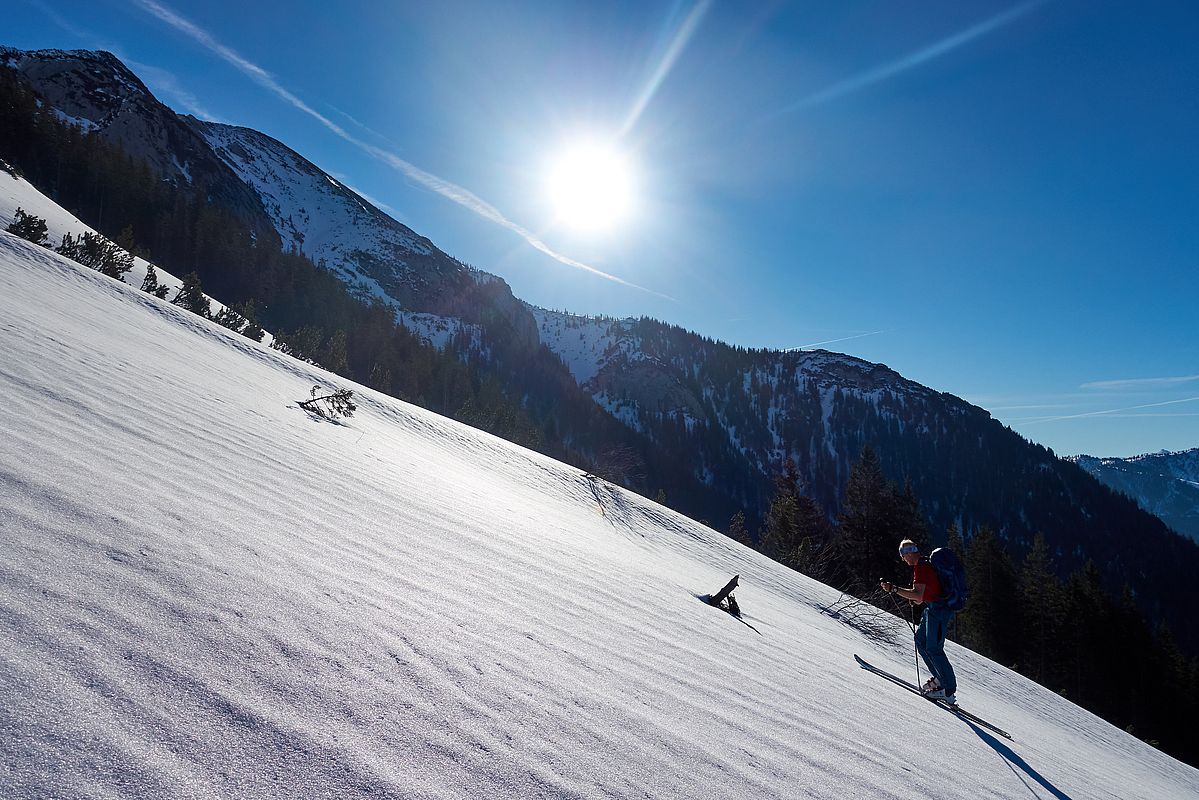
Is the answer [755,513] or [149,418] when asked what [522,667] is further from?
[755,513]

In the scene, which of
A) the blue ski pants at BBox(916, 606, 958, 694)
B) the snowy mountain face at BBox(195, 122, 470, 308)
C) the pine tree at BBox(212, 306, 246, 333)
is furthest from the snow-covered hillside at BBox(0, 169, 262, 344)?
the snowy mountain face at BBox(195, 122, 470, 308)

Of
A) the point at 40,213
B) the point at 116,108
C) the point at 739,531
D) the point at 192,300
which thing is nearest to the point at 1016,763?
the point at 192,300

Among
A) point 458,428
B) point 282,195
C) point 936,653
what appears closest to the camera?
point 936,653

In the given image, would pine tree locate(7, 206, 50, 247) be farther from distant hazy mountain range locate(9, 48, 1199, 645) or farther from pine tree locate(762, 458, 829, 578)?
distant hazy mountain range locate(9, 48, 1199, 645)

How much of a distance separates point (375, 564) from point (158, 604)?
129 cm

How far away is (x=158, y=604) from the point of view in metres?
1.72

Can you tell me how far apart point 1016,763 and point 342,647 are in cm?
550

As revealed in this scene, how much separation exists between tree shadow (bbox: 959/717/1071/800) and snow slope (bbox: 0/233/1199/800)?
52mm

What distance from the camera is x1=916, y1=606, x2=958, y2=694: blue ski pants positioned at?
215 inches

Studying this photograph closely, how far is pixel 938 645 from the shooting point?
552cm

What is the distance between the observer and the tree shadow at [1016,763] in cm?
→ 396

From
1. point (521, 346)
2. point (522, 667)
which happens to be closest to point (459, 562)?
point (522, 667)

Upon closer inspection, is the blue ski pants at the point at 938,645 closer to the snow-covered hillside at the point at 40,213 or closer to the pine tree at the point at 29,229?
the pine tree at the point at 29,229

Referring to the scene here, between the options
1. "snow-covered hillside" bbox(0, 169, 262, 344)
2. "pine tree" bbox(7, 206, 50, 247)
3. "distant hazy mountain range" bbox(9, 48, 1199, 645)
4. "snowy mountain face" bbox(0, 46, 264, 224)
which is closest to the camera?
"pine tree" bbox(7, 206, 50, 247)
